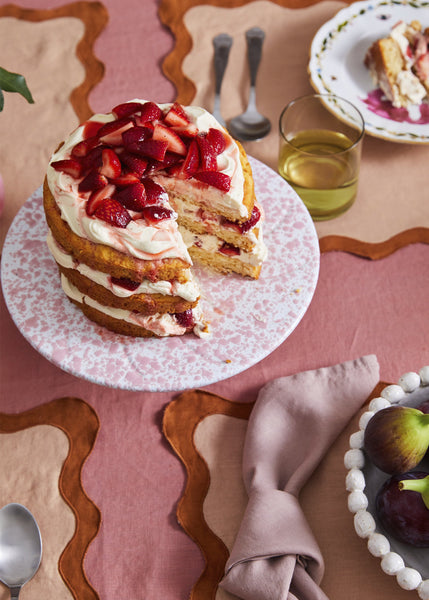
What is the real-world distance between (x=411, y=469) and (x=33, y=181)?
168 centimetres

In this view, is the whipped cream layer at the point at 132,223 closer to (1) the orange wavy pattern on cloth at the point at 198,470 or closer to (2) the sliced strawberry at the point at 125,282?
(2) the sliced strawberry at the point at 125,282

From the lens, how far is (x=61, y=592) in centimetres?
183

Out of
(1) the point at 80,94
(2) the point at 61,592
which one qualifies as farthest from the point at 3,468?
(1) the point at 80,94

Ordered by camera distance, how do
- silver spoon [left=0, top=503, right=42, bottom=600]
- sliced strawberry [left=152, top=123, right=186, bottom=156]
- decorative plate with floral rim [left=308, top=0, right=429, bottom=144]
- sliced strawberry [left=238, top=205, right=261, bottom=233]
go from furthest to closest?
decorative plate with floral rim [left=308, top=0, right=429, bottom=144], sliced strawberry [left=238, top=205, right=261, bottom=233], sliced strawberry [left=152, top=123, right=186, bottom=156], silver spoon [left=0, top=503, right=42, bottom=600]

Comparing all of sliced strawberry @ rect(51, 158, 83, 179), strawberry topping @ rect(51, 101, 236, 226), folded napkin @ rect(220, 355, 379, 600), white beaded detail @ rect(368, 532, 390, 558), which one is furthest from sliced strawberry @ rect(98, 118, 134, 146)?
white beaded detail @ rect(368, 532, 390, 558)

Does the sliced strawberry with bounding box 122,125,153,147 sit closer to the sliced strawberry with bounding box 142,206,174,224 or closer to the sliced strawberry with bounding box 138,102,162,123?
the sliced strawberry with bounding box 138,102,162,123

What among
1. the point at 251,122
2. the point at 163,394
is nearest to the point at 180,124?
the point at 251,122

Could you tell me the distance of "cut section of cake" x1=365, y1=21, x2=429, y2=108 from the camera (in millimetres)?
2598

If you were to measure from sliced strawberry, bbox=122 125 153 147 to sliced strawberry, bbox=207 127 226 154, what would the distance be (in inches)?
7.0

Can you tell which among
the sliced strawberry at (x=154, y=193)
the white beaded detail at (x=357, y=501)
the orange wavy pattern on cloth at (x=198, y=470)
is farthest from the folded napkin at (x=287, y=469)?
the sliced strawberry at (x=154, y=193)

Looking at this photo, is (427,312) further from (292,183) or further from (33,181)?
(33,181)

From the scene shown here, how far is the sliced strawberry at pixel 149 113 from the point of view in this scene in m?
2.06

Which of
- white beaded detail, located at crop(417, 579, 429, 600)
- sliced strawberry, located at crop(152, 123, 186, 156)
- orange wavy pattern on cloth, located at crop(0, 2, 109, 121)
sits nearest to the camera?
white beaded detail, located at crop(417, 579, 429, 600)

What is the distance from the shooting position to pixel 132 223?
6.29 feet
